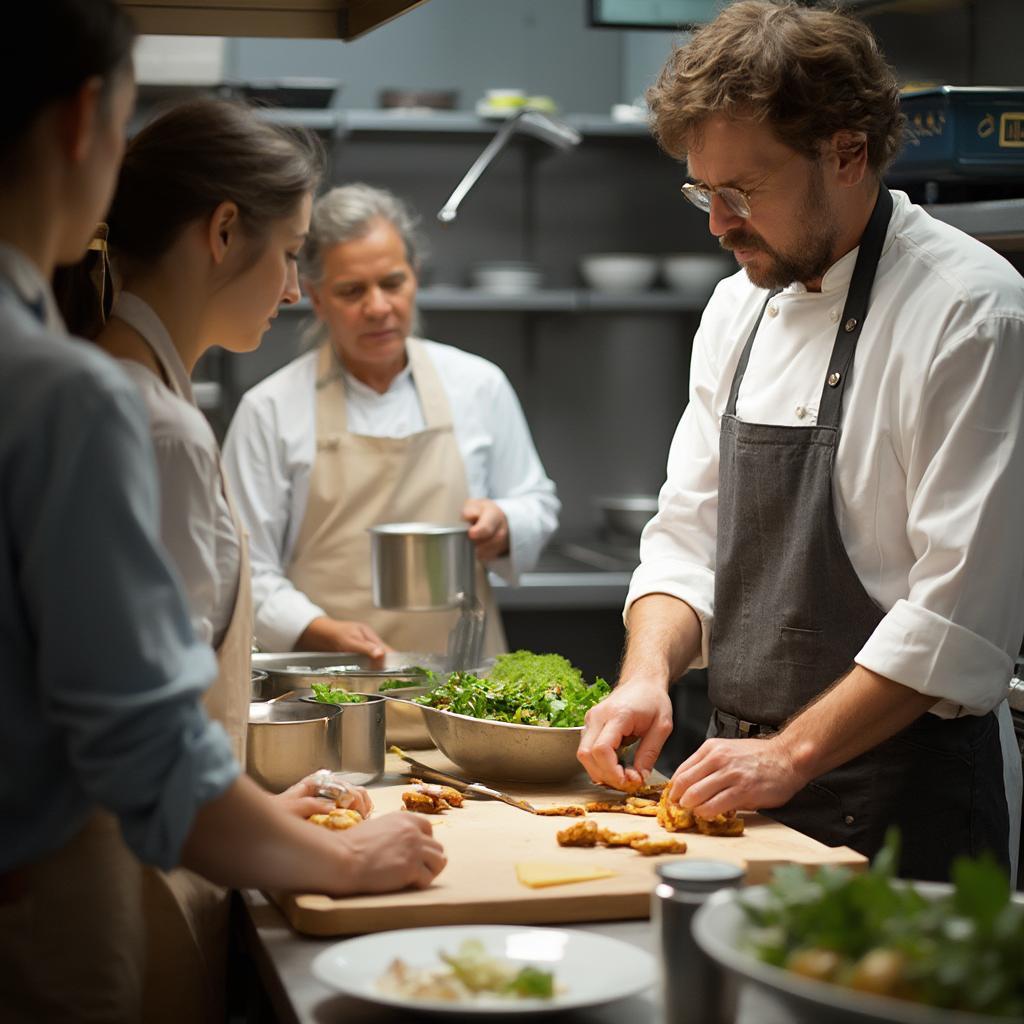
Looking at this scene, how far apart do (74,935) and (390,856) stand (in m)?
0.32

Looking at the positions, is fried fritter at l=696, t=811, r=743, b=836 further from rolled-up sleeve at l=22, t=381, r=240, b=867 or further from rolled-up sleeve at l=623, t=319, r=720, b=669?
rolled-up sleeve at l=22, t=381, r=240, b=867

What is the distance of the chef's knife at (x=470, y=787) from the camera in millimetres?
1806

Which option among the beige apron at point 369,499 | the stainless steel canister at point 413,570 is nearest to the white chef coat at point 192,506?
the stainless steel canister at point 413,570

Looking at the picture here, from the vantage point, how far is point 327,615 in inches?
136

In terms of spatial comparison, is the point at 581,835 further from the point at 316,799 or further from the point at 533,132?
the point at 533,132

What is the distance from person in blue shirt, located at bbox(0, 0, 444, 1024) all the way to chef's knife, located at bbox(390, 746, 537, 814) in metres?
0.64

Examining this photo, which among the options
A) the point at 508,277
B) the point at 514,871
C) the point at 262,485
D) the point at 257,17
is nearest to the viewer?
the point at 514,871

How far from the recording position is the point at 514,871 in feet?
5.00

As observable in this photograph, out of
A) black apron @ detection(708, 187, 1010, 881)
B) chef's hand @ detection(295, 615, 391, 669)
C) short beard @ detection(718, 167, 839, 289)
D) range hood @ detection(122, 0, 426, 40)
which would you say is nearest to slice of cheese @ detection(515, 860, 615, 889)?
black apron @ detection(708, 187, 1010, 881)

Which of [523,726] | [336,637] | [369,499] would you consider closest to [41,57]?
[523,726]

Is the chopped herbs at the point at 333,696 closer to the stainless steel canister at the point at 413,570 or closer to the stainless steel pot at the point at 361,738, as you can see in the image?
the stainless steel pot at the point at 361,738

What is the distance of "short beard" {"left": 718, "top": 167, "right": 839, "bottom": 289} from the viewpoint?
2.01m

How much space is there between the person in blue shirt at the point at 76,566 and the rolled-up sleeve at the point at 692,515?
1.12 metres

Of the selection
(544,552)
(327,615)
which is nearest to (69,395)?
(327,615)
